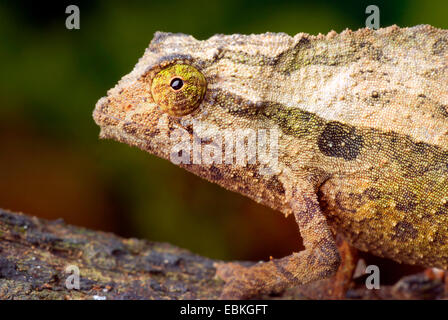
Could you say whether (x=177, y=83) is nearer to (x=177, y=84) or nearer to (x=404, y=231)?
(x=177, y=84)

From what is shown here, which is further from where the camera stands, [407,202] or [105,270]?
[105,270]

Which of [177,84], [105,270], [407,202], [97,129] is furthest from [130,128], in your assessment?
[97,129]

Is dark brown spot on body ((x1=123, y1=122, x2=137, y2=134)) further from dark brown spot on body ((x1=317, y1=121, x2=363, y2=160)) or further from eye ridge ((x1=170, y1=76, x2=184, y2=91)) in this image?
dark brown spot on body ((x1=317, y1=121, x2=363, y2=160))

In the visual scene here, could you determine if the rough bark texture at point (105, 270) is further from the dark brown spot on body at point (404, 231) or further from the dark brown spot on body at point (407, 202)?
the dark brown spot on body at point (407, 202)

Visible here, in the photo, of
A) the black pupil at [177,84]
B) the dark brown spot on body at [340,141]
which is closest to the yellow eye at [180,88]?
the black pupil at [177,84]
